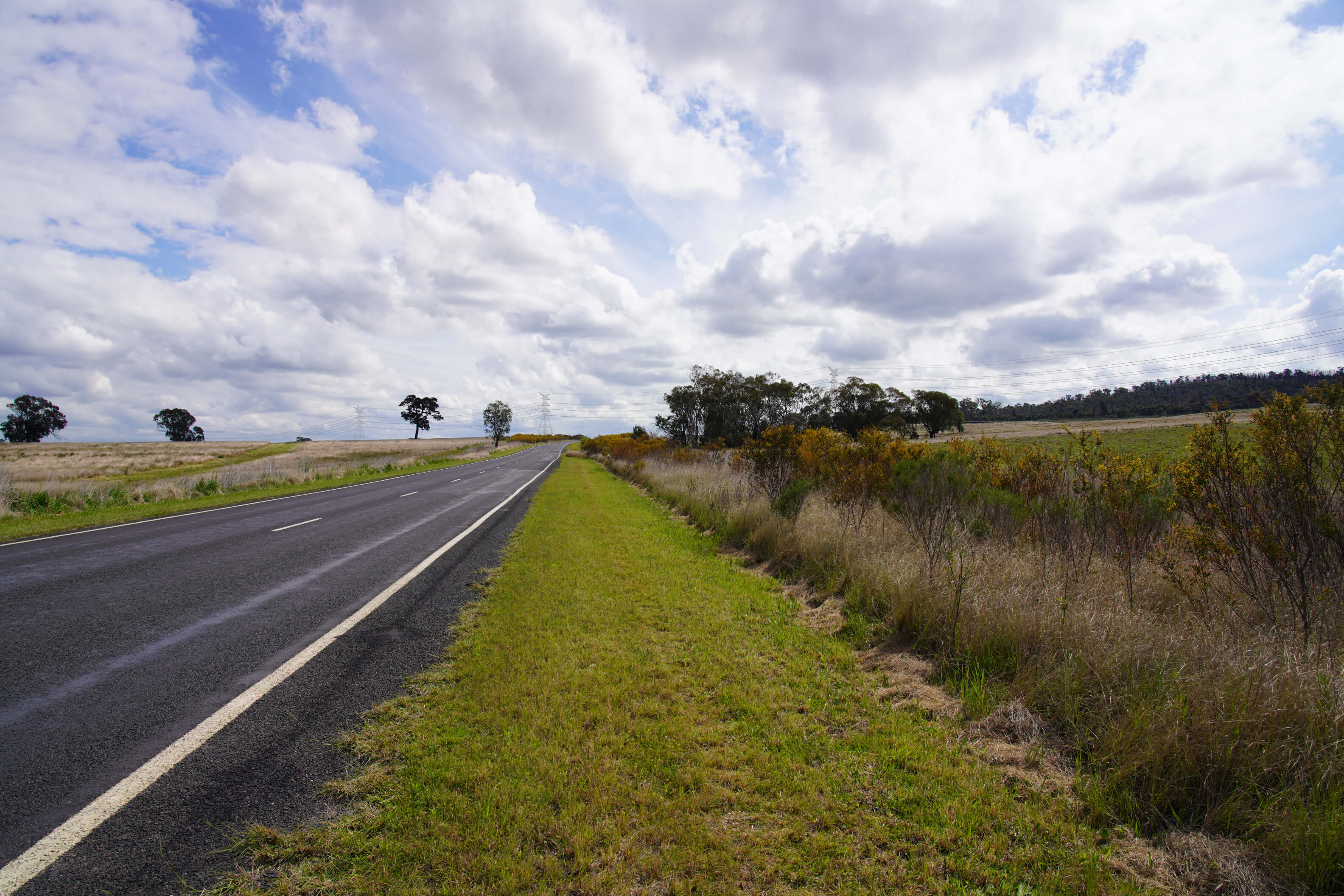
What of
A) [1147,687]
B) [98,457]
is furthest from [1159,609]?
[98,457]

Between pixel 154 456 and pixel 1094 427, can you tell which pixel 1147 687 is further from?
pixel 1094 427

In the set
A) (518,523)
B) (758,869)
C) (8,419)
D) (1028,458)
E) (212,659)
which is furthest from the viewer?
(8,419)

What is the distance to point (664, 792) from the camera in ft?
10.1

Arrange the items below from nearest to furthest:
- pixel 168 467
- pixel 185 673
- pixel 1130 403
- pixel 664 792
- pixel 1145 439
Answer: pixel 664 792, pixel 185 673, pixel 168 467, pixel 1145 439, pixel 1130 403

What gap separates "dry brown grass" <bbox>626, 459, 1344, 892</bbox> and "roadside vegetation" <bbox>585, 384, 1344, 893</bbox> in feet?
0.05

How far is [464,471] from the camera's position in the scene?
33469 mm

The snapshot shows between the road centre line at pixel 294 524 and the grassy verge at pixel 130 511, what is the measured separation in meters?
4.01


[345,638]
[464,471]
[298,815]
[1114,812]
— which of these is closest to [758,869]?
[1114,812]

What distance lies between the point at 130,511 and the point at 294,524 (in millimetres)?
6609

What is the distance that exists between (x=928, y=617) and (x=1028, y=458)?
5067 mm

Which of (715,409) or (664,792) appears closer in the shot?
(664,792)

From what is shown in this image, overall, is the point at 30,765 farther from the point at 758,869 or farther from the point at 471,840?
the point at 758,869

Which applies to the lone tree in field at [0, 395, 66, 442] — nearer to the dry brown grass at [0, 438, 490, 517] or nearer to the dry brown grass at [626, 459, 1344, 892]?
the dry brown grass at [0, 438, 490, 517]

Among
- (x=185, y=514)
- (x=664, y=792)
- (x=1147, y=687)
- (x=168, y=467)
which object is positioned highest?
(x=168, y=467)
